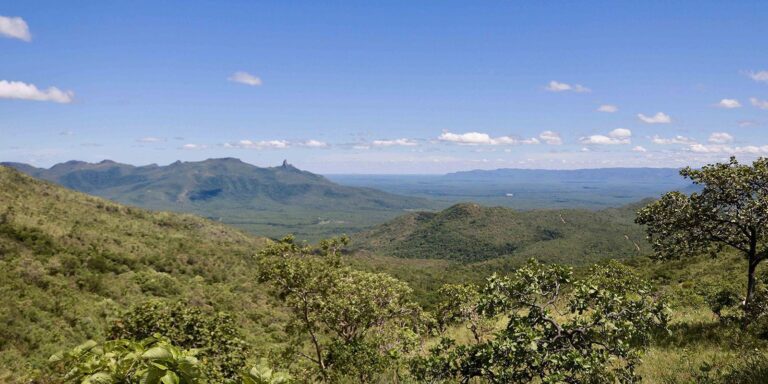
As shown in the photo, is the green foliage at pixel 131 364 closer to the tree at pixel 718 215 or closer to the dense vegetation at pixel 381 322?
the dense vegetation at pixel 381 322

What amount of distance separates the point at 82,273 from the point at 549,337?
48.9m

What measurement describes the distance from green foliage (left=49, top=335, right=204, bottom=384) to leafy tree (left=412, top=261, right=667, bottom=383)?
191 inches

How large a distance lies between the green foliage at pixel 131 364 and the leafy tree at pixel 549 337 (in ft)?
15.9

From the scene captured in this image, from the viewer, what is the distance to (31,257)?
132ft

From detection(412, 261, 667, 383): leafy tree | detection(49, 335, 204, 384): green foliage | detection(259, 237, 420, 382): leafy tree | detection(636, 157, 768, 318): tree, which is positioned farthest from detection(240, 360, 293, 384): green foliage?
detection(636, 157, 768, 318): tree

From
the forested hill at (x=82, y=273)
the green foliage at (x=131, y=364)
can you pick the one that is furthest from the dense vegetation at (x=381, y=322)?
the forested hill at (x=82, y=273)

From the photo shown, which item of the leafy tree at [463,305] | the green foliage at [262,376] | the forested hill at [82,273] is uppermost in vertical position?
the green foliage at [262,376]

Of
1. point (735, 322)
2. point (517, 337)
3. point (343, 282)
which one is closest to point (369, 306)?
point (343, 282)

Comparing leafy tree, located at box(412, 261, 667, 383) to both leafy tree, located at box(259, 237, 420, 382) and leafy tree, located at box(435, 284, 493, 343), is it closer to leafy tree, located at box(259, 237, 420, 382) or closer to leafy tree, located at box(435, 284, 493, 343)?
leafy tree, located at box(435, 284, 493, 343)

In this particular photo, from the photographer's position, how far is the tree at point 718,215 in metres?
15.0

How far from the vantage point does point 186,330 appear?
58.7 feet

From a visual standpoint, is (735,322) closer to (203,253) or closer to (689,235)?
(689,235)

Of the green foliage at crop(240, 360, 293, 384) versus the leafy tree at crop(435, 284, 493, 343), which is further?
the leafy tree at crop(435, 284, 493, 343)

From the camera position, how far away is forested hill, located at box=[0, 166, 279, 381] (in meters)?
29.0
